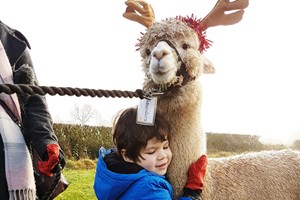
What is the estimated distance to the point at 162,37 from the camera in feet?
8.33

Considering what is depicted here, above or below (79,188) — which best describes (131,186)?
above

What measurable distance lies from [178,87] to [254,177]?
87 centimetres

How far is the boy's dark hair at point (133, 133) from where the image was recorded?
228 centimetres

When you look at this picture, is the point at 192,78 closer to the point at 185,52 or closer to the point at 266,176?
the point at 185,52

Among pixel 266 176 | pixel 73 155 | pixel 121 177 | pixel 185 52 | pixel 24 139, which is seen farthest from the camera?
pixel 73 155

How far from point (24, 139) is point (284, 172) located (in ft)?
5.95

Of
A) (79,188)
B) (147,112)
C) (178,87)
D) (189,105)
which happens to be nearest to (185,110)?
(189,105)

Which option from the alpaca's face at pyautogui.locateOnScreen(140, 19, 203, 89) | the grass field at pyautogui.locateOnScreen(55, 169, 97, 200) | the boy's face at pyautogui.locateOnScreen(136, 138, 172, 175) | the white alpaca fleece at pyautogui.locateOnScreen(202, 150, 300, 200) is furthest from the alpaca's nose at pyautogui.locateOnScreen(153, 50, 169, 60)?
the grass field at pyautogui.locateOnScreen(55, 169, 97, 200)

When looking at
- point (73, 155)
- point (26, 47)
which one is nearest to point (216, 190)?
point (26, 47)

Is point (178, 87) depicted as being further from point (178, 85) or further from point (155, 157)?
point (155, 157)

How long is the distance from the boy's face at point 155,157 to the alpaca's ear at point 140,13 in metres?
0.99

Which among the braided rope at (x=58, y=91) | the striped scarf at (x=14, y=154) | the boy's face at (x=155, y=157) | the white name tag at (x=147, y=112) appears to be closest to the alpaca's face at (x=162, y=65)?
the white name tag at (x=147, y=112)

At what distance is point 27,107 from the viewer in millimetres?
2506

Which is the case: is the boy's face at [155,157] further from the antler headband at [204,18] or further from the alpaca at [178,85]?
the antler headband at [204,18]
